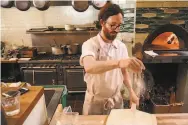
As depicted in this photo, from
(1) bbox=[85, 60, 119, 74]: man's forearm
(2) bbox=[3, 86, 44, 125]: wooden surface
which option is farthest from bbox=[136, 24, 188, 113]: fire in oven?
(2) bbox=[3, 86, 44, 125]: wooden surface

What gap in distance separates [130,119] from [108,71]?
0.50m

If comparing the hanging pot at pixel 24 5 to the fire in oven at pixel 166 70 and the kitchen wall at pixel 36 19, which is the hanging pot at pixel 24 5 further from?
the fire in oven at pixel 166 70

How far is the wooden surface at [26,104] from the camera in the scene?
65 cm

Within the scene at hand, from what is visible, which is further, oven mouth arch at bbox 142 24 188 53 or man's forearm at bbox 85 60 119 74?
oven mouth arch at bbox 142 24 188 53

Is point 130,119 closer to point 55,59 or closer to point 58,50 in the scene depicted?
point 55,59

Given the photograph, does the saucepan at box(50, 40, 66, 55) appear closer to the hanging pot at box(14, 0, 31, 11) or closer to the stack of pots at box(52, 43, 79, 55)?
the stack of pots at box(52, 43, 79, 55)

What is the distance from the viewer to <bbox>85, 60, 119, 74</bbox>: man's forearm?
3.22 ft

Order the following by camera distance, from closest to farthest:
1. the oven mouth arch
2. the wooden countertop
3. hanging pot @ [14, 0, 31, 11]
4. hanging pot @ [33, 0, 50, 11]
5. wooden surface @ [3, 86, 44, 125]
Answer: wooden surface @ [3, 86, 44, 125], the wooden countertop, the oven mouth arch, hanging pot @ [33, 0, 50, 11], hanging pot @ [14, 0, 31, 11]

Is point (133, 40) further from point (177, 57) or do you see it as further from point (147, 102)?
point (147, 102)

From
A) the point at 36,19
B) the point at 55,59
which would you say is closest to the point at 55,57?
the point at 55,59

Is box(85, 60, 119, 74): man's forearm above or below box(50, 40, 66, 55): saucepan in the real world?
above

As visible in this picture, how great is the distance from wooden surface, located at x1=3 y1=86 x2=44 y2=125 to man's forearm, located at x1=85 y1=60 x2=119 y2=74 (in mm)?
316

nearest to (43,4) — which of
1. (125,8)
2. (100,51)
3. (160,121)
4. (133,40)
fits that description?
(125,8)

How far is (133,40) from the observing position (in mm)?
2619
